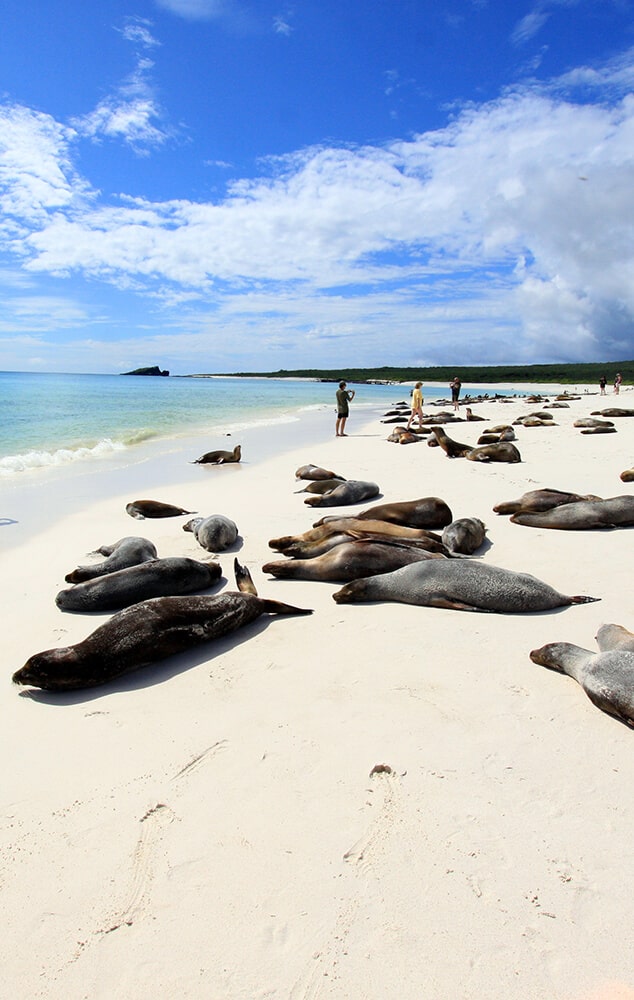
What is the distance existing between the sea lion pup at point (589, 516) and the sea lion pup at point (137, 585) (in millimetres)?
3795

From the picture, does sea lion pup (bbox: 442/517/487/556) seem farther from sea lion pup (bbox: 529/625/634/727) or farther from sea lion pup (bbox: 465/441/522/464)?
sea lion pup (bbox: 465/441/522/464)

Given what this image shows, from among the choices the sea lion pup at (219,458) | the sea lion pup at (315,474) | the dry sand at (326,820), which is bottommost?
the sea lion pup at (219,458)

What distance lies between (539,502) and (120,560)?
4841 mm

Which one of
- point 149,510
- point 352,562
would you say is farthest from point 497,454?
point 352,562

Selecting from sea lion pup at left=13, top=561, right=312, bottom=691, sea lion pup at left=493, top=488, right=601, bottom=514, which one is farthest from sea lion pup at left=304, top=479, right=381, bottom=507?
sea lion pup at left=13, top=561, right=312, bottom=691

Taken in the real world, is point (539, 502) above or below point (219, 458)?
above

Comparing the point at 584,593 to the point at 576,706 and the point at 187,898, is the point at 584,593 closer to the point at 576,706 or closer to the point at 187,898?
the point at 576,706

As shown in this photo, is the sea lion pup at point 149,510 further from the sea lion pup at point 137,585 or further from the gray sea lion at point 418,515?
the sea lion pup at point 137,585

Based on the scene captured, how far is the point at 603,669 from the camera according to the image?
318 centimetres

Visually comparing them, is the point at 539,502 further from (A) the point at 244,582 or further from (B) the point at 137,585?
(B) the point at 137,585

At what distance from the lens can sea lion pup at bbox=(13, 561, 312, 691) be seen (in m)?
3.51

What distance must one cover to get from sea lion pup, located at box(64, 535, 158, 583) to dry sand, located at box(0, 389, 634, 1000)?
78 cm

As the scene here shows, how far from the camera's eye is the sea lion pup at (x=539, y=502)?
732 cm

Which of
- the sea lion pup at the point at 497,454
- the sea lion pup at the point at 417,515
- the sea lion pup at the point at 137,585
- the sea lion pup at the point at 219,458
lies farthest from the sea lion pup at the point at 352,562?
the sea lion pup at the point at 219,458
